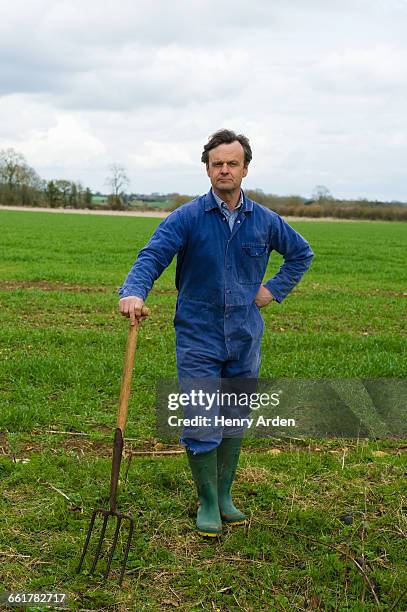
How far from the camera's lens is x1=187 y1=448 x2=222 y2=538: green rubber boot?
14.5ft

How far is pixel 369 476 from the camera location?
5391 mm

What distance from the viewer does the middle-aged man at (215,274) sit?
14.2 feet

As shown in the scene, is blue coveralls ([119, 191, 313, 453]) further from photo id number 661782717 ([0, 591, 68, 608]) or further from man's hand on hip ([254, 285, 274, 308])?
photo id number 661782717 ([0, 591, 68, 608])

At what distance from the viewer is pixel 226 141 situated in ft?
14.2

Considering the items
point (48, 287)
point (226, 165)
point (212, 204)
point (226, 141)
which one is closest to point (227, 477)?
point (212, 204)

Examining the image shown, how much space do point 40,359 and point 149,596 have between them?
4839mm

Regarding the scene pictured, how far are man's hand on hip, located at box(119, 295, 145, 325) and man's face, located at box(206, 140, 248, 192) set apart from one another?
89 centimetres

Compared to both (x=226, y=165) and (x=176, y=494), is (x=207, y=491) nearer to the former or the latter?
(x=176, y=494)

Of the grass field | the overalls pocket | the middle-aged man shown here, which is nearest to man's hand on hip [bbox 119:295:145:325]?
the middle-aged man

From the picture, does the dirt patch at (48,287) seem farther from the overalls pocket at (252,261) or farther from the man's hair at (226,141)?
the man's hair at (226,141)

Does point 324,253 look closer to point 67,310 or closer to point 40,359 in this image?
point 67,310

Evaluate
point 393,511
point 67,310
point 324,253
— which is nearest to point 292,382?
point 393,511

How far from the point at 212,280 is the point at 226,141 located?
83 cm

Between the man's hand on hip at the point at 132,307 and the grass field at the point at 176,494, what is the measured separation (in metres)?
1.39
